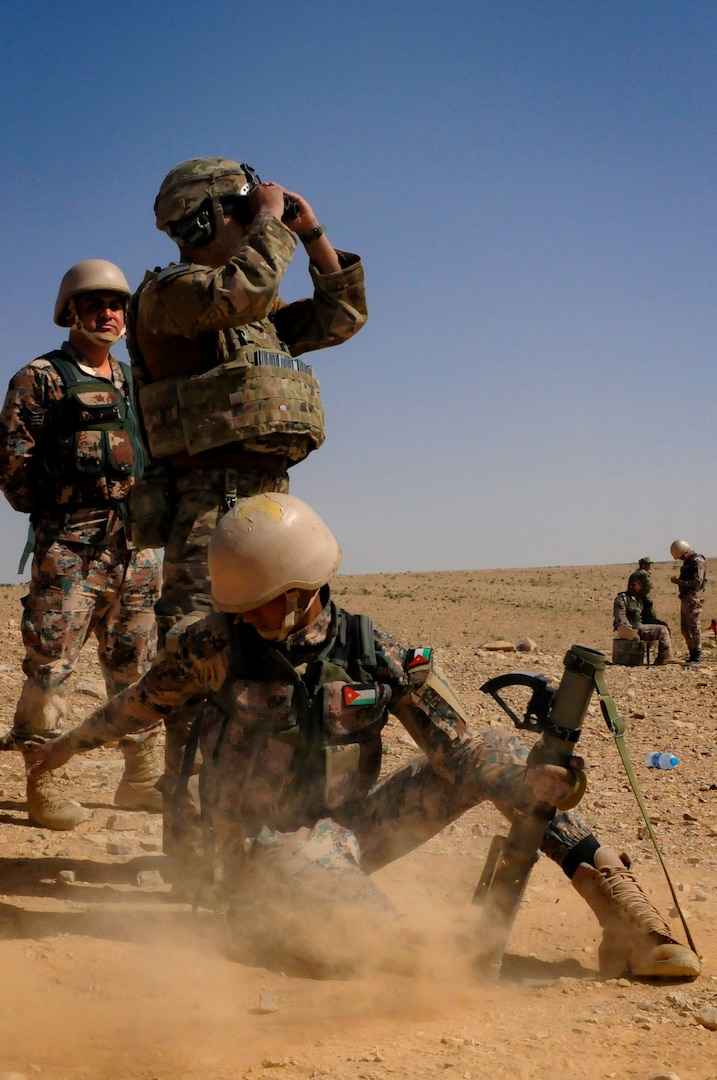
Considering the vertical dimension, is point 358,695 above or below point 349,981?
above

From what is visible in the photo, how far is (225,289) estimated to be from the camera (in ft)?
13.1

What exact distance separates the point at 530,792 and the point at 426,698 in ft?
1.55

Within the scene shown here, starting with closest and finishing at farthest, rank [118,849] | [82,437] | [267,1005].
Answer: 1. [267,1005]
2. [118,849]
3. [82,437]

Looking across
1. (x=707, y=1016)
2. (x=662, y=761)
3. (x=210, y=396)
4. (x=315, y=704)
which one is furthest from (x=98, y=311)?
(x=662, y=761)

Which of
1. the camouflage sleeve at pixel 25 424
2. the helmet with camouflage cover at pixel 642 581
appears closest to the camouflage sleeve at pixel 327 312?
the camouflage sleeve at pixel 25 424

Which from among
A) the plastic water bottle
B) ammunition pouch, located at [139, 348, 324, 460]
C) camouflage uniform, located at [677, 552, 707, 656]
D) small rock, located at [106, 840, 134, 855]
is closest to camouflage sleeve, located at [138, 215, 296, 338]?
ammunition pouch, located at [139, 348, 324, 460]

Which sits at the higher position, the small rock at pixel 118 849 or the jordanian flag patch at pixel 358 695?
the jordanian flag patch at pixel 358 695

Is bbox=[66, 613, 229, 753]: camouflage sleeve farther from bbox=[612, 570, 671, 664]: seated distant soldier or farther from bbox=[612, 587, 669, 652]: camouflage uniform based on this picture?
bbox=[612, 587, 669, 652]: camouflage uniform

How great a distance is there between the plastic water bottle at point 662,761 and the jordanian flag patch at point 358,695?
3.75 m

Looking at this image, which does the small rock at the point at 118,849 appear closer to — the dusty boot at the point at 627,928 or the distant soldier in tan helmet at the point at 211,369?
the distant soldier in tan helmet at the point at 211,369

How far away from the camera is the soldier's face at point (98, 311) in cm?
522

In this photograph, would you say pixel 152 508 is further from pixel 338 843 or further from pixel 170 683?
pixel 338 843

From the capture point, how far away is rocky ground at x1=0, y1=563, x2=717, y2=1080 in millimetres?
2689

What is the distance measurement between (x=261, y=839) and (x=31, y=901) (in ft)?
3.64
